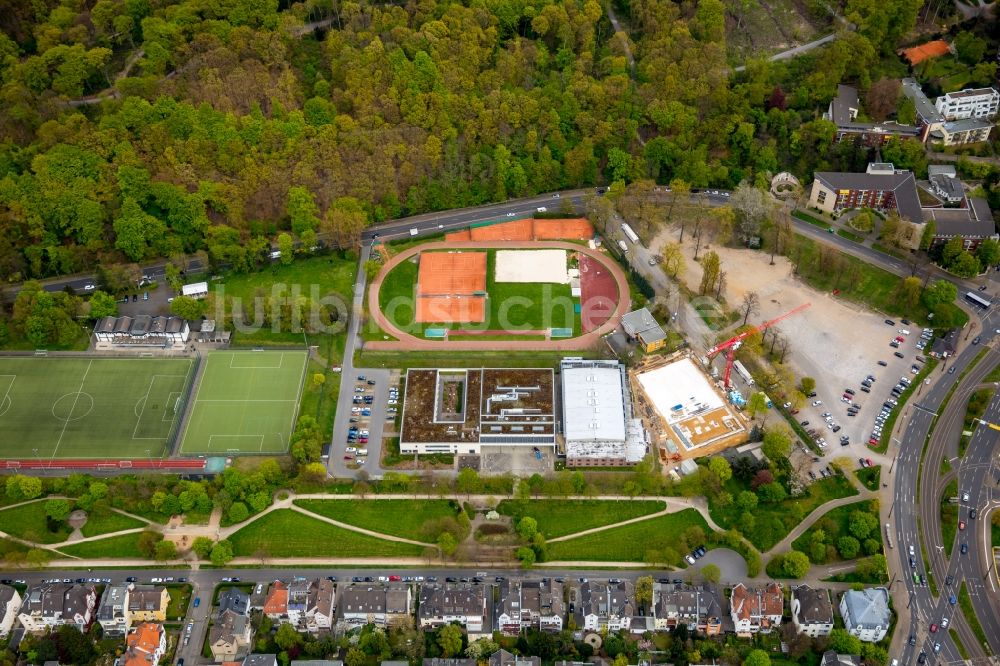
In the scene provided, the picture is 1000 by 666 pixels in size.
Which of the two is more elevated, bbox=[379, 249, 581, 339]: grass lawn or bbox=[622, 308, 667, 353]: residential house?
bbox=[622, 308, 667, 353]: residential house

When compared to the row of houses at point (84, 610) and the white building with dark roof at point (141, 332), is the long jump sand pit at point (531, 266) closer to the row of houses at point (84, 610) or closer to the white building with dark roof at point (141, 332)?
the white building with dark roof at point (141, 332)

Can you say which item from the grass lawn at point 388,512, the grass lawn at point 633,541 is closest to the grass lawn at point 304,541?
the grass lawn at point 388,512

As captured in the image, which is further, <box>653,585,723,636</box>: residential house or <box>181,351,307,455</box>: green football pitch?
<box>181,351,307,455</box>: green football pitch

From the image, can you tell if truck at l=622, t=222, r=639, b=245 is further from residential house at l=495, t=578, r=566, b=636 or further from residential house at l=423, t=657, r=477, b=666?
residential house at l=423, t=657, r=477, b=666

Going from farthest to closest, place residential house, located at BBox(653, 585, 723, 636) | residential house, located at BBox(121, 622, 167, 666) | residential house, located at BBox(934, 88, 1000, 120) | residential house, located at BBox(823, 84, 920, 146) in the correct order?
residential house, located at BBox(934, 88, 1000, 120), residential house, located at BBox(823, 84, 920, 146), residential house, located at BBox(653, 585, 723, 636), residential house, located at BBox(121, 622, 167, 666)

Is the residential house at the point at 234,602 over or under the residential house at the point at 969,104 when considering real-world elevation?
under

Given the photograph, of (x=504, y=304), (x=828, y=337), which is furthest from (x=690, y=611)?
(x=504, y=304)

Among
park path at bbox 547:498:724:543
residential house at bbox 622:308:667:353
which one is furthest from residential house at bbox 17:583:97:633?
residential house at bbox 622:308:667:353
